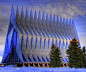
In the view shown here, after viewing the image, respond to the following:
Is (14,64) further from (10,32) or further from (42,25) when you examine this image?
(42,25)

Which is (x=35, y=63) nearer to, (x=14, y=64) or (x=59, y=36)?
(x=14, y=64)

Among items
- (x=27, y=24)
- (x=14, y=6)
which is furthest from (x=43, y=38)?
(x=14, y=6)

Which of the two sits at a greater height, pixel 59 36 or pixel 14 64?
pixel 59 36

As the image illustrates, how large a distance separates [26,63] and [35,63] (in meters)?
3.62

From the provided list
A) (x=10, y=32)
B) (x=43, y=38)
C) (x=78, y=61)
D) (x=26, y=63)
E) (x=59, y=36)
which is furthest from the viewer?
(x=59, y=36)

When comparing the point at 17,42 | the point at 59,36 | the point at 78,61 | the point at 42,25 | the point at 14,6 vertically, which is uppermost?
the point at 14,6

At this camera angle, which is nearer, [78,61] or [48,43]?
[78,61]

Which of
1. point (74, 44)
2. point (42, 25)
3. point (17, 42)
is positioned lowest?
point (74, 44)

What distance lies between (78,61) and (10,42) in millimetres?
31473

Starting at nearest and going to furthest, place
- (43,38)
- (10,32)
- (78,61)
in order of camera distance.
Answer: (78,61)
(10,32)
(43,38)

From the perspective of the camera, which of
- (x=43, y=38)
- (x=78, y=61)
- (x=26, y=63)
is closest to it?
(x=78, y=61)

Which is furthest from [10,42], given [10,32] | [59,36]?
[59,36]

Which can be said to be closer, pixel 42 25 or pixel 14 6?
pixel 14 6

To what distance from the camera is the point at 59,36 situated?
64812 mm
